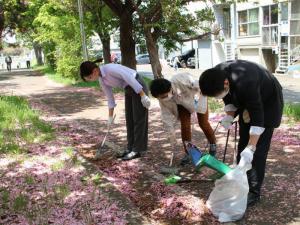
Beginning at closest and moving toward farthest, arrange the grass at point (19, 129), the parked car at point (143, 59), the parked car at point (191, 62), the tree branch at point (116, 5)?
the grass at point (19, 129), the tree branch at point (116, 5), the parked car at point (191, 62), the parked car at point (143, 59)

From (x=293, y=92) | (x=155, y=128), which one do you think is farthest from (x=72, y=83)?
(x=155, y=128)

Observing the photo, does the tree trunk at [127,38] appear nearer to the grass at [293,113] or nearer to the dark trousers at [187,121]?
the grass at [293,113]

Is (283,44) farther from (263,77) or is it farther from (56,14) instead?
(263,77)

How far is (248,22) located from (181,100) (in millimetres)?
26976

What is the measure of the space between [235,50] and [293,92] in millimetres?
15992

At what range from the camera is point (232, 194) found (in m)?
4.27

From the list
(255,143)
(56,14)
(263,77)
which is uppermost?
(56,14)

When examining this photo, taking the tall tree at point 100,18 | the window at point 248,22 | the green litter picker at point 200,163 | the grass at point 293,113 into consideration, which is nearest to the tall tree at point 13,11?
the tall tree at point 100,18

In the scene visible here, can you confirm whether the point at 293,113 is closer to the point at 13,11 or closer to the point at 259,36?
the point at 259,36

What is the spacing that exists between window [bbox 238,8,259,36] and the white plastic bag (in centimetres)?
2703

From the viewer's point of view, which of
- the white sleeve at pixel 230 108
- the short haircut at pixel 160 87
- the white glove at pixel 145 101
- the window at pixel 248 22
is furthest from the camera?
the window at pixel 248 22

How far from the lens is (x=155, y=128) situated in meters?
9.21

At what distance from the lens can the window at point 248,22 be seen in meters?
29.8

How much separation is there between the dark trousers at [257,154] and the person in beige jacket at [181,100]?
109cm
